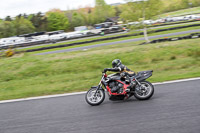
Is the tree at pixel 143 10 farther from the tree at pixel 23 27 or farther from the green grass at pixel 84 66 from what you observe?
the tree at pixel 23 27

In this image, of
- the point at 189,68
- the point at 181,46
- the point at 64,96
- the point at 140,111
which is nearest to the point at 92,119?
the point at 140,111

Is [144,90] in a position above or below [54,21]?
below

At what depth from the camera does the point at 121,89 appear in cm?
689

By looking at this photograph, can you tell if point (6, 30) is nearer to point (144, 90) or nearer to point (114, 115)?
point (144, 90)

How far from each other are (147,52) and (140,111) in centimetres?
830

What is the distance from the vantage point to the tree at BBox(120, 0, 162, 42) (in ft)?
86.2

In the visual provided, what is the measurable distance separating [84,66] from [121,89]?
6449mm

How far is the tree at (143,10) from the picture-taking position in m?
26.3

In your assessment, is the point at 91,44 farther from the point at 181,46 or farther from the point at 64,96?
the point at 64,96

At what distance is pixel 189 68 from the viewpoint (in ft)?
35.7

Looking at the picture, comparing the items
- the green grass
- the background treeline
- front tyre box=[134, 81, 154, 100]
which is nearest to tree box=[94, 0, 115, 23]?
the background treeline

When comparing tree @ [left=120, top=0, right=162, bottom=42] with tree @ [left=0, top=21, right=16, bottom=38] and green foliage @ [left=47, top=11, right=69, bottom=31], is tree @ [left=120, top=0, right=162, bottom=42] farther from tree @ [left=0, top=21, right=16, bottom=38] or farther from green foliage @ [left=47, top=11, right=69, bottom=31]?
tree @ [left=0, top=21, right=16, bottom=38]

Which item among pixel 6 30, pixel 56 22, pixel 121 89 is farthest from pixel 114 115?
pixel 56 22

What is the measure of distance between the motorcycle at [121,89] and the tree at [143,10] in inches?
793
